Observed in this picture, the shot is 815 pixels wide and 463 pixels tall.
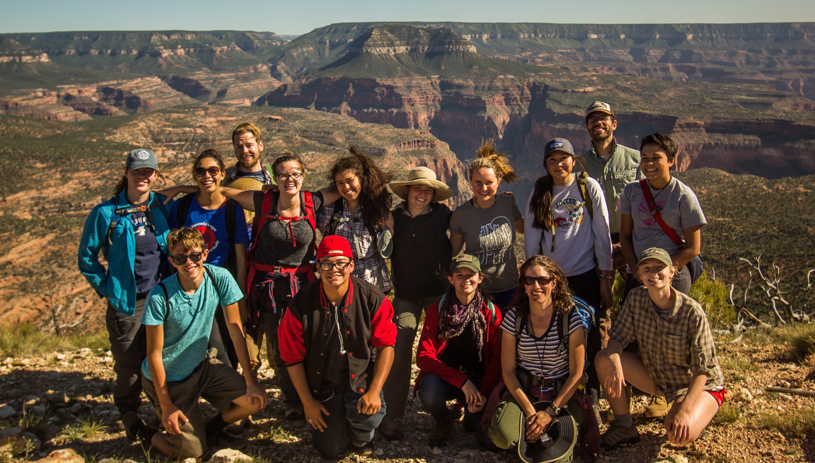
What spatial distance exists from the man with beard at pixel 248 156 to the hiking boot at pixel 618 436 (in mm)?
4420

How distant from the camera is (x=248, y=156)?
5699 millimetres

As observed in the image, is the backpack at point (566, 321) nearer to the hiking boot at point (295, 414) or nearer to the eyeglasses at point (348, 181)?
the eyeglasses at point (348, 181)

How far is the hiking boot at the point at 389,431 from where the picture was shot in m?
4.37

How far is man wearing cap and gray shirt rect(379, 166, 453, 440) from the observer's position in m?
4.64

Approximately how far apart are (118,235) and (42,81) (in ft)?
492

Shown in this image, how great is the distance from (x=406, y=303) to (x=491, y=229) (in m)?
1.12

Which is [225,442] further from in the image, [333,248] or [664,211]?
[664,211]

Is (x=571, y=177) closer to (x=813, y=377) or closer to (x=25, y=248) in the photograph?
(x=813, y=377)

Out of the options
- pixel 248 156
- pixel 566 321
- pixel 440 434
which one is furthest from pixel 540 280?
pixel 248 156

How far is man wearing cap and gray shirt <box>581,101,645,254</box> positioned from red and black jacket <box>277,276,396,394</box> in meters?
Result: 2.76

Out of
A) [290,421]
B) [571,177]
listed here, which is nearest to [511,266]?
[571,177]

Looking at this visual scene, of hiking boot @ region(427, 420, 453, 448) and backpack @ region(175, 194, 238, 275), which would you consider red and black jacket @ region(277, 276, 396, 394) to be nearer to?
hiking boot @ region(427, 420, 453, 448)

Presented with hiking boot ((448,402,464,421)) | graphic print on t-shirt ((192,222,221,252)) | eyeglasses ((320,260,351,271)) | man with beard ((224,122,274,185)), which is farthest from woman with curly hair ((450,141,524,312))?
man with beard ((224,122,274,185))

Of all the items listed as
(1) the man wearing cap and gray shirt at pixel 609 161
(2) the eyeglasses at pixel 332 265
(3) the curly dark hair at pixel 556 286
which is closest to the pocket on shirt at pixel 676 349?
(3) the curly dark hair at pixel 556 286
